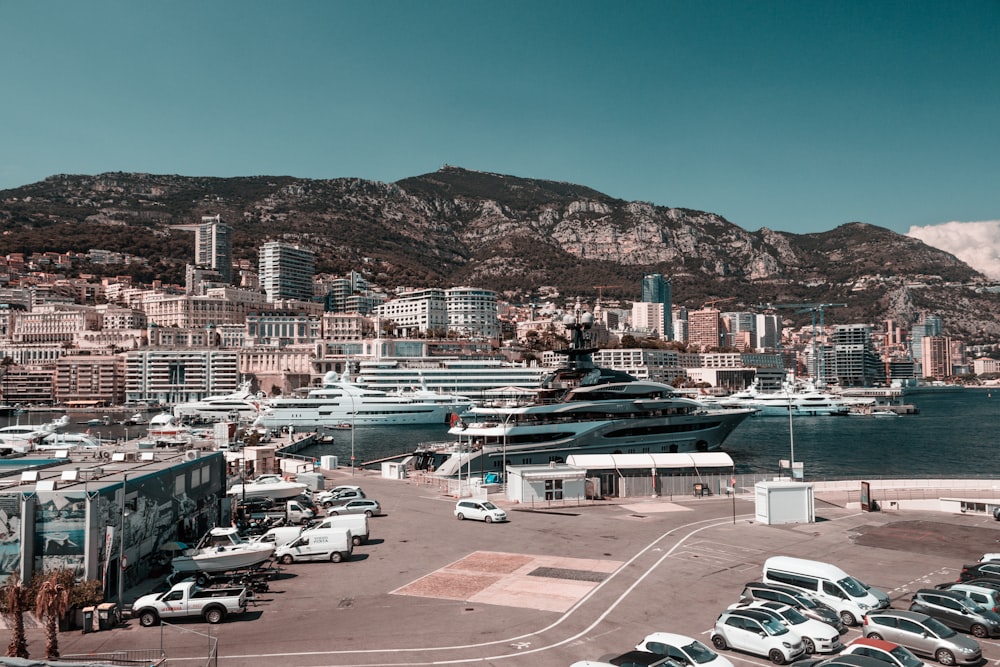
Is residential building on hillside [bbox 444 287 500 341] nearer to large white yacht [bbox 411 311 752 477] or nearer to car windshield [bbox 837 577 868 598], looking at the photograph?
large white yacht [bbox 411 311 752 477]

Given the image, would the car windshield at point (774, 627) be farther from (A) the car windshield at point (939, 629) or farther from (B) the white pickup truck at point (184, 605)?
(B) the white pickup truck at point (184, 605)

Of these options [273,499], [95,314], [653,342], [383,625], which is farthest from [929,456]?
[95,314]

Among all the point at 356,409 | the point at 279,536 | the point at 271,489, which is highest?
the point at 279,536

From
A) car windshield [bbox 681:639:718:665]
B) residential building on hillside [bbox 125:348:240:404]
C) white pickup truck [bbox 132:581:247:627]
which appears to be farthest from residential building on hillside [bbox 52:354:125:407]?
car windshield [bbox 681:639:718:665]

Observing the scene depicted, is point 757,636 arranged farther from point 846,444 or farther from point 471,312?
point 471,312

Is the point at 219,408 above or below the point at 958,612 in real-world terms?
below

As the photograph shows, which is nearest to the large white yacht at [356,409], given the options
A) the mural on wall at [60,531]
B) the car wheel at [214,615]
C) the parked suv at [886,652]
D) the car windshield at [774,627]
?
the mural on wall at [60,531]

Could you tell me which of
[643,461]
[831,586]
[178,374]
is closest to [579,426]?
[643,461]
